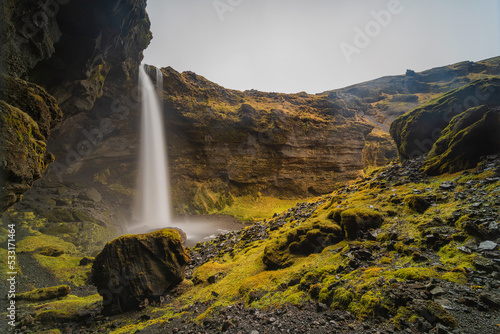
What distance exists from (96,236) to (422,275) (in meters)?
28.5

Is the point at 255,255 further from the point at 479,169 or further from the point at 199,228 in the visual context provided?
the point at 199,228

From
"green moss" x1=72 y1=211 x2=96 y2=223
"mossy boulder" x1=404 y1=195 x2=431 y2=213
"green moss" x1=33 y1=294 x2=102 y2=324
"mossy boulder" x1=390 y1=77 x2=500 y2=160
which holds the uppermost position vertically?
"mossy boulder" x1=390 y1=77 x2=500 y2=160

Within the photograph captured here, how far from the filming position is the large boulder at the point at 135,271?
10148 millimetres

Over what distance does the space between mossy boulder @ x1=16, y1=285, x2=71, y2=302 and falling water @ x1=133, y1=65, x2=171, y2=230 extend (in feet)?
74.7

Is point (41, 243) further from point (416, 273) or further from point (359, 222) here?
point (416, 273)

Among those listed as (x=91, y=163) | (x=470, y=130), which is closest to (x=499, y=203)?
(x=470, y=130)

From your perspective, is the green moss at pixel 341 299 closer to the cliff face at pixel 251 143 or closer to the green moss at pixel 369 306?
the green moss at pixel 369 306

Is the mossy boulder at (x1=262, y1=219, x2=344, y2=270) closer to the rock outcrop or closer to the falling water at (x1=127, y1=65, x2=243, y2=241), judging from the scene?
the rock outcrop

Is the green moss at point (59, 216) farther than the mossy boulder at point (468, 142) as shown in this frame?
Yes

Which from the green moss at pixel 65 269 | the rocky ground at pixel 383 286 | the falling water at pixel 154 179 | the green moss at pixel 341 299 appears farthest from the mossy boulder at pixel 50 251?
the green moss at pixel 341 299

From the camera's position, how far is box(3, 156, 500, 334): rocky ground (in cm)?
464

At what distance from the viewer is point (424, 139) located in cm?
1755

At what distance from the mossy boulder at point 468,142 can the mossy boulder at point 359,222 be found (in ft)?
19.4

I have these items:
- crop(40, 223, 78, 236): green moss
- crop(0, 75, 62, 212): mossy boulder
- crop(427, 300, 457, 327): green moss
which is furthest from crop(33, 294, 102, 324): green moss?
crop(427, 300, 457, 327): green moss
